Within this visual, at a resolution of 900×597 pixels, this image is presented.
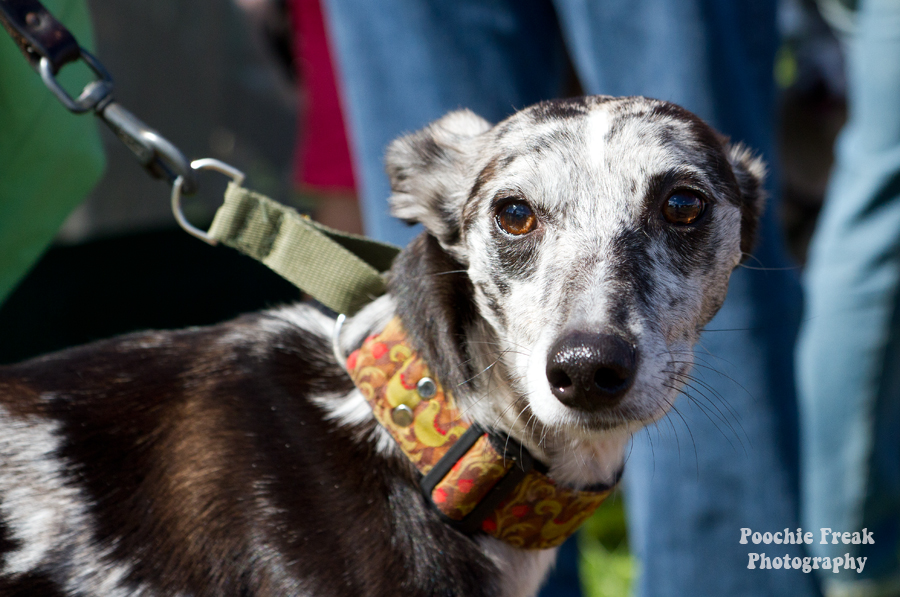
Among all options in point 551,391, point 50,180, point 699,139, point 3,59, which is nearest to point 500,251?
point 551,391

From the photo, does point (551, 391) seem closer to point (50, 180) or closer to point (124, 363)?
point (124, 363)

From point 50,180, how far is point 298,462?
1.04 metres

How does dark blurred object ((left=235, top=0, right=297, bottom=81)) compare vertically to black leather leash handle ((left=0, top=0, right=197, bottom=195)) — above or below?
above

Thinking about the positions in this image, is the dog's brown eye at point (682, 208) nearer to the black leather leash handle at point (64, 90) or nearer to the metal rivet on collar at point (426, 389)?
the metal rivet on collar at point (426, 389)

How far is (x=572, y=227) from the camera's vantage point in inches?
71.7

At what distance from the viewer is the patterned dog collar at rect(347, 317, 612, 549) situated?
5.56 feet

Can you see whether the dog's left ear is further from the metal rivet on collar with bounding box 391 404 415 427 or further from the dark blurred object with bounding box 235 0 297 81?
the dark blurred object with bounding box 235 0 297 81

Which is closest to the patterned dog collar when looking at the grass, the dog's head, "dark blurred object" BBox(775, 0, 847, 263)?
the dog's head

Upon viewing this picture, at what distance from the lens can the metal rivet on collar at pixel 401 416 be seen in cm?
172

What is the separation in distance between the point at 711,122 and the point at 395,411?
147 cm

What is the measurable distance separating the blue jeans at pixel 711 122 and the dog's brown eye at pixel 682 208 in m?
0.74

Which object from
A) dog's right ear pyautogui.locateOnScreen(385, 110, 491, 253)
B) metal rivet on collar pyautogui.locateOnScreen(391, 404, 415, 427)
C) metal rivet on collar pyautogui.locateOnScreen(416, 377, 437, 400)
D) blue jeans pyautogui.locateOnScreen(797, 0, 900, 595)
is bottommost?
blue jeans pyautogui.locateOnScreen(797, 0, 900, 595)

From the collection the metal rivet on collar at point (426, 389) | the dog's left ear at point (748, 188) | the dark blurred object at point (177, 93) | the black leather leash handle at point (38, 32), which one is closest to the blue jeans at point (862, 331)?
the dog's left ear at point (748, 188)

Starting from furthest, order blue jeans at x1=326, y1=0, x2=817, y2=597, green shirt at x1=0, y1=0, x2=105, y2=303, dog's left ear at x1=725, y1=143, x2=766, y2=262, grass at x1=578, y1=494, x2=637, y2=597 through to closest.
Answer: grass at x1=578, y1=494, x2=637, y2=597, blue jeans at x1=326, y1=0, x2=817, y2=597, dog's left ear at x1=725, y1=143, x2=766, y2=262, green shirt at x1=0, y1=0, x2=105, y2=303
